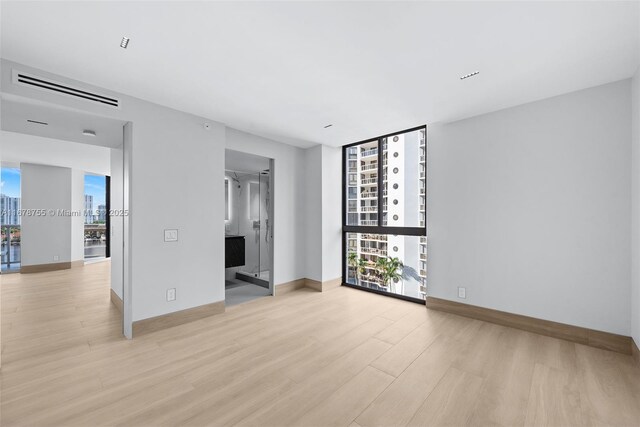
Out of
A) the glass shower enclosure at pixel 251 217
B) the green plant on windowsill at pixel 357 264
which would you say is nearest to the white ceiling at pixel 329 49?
the glass shower enclosure at pixel 251 217

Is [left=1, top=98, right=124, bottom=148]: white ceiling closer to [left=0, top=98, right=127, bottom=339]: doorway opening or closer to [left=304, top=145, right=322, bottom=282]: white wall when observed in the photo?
[left=0, top=98, right=127, bottom=339]: doorway opening

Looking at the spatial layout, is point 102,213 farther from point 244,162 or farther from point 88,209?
point 244,162

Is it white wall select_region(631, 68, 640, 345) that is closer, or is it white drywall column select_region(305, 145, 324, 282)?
white wall select_region(631, 68, 640, 345)

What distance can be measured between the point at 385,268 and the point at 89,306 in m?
4.25

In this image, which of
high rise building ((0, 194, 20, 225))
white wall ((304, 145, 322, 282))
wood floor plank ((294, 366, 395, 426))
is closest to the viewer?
wood floor plank ((294, 366, 395, 426))

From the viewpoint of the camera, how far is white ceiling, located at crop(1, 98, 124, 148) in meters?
2.36

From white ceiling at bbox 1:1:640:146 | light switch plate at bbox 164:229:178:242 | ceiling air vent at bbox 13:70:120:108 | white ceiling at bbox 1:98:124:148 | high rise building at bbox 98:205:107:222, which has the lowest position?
light switch plate at bbox 164:229:178:242

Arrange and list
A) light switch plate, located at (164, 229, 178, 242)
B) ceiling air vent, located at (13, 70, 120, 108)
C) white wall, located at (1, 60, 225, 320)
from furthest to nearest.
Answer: light switch plate, located at (164, 229, 178, 242)
white wall, located at (1, 60, 225, 320)
ceiling air vent, located at (13, 70, 120, 108)

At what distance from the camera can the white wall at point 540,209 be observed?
242 cm

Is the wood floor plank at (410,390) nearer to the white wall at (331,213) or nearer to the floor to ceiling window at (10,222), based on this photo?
the white wall at (331,213)

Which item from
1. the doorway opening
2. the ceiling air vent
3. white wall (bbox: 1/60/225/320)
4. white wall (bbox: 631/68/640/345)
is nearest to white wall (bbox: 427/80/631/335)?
white wall (bbox: 631/68/640/345)

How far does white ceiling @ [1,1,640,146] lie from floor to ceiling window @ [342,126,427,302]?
1.25 m

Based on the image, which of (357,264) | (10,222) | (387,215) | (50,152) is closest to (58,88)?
(50,152)

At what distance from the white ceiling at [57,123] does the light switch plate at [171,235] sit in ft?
3.95
